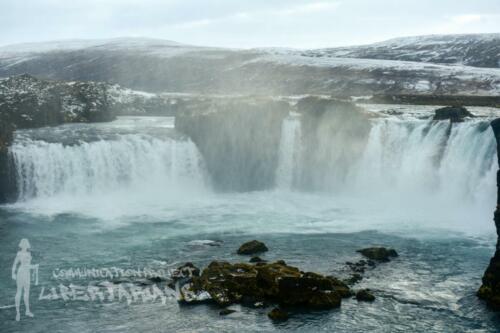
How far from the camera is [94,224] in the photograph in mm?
37656

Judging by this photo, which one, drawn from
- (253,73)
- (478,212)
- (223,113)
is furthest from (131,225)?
(253,73)

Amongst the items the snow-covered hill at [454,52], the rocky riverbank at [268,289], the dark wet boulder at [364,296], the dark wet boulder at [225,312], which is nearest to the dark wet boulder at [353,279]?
the rocky riverbank at [268,289]

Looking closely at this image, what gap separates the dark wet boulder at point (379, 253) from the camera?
2918 centimetres

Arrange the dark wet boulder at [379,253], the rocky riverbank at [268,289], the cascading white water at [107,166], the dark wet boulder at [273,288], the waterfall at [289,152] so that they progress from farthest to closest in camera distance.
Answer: the waterfall at [289,152] → the cascading white water at [107,166] → the dark wet boulder at [379,253] → the dark wet boulder at [273,288] → the rocky riverbank at [268,289]

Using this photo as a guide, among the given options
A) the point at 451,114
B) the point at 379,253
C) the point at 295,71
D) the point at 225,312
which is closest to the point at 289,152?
the point at 451,114

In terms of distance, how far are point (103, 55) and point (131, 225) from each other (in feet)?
564

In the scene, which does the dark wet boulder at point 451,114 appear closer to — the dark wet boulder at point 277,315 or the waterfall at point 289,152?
the waterfall at point 289,152

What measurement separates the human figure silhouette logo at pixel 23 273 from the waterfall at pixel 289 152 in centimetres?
2575

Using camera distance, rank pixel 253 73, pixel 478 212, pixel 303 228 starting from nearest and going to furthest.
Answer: pixel 303 228, pixel 478 212, pixel 253 73

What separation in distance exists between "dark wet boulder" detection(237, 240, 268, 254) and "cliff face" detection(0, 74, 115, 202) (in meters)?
26.2

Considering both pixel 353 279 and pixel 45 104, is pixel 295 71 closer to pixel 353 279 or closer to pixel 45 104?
pixel 45 104

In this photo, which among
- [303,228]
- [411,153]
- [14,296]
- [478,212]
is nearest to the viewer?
[14,296]

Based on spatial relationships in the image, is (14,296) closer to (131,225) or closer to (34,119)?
(131,225)

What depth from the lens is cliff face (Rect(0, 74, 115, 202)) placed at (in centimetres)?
5781
